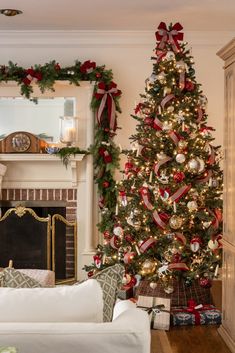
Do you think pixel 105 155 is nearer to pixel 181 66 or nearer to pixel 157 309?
pixel 181 66

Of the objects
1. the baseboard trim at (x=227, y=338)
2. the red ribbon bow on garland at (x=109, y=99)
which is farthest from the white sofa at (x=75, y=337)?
the red ribbon bow on garland at (x=109, y=99)

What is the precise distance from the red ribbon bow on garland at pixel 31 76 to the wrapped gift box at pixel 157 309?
109 inches

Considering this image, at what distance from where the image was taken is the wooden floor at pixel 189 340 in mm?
4828

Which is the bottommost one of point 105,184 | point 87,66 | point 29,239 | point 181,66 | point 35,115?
point 29,239

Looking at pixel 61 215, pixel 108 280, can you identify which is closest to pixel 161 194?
pixel 61 215

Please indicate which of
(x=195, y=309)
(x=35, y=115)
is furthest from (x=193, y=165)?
(x=35, y=115)

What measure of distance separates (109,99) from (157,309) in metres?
2.63

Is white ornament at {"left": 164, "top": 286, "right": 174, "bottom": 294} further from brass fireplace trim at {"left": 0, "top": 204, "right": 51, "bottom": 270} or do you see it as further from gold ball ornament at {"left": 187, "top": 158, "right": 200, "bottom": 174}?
brass fireplace trim at {"left": 0, "top": 204, "right": 51, "bottom": 270}

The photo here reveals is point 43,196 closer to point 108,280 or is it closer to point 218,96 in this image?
point 218,96

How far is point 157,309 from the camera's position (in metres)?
5.45

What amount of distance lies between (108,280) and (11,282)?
1.46 feet

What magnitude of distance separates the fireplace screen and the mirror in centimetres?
91

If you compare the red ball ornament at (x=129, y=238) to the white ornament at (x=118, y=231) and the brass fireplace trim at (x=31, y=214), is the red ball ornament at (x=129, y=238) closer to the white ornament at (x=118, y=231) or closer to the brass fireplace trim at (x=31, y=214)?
the white ornament at (x=118, y=231)

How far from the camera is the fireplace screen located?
7.23 meters
